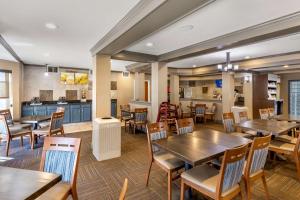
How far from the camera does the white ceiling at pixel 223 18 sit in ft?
7.32

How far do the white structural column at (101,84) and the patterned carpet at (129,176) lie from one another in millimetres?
1057

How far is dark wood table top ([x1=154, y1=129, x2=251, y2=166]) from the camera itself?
6.04ft

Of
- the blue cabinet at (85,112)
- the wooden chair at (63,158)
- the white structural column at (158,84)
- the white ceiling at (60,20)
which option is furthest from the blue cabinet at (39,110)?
the wooden chair at (63,158)

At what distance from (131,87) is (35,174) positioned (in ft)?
26.4

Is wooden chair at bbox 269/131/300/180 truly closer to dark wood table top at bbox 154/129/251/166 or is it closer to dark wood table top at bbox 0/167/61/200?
dark wood table top at bbox 154/129/251/166

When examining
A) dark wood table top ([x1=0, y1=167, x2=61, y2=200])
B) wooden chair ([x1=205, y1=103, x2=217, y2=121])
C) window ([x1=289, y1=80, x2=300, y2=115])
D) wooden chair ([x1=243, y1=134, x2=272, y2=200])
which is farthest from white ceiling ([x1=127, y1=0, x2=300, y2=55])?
window ([x1=289, y1=80, x2=300, y2=115])

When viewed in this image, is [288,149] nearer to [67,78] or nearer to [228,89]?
[228,89]

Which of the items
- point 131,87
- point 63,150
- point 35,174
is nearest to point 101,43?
point 63,150

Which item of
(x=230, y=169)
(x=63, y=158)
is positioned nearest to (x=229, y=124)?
(x=230, y=169)

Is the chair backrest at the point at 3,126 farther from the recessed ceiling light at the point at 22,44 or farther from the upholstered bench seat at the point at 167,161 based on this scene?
the upholstered bench seat at the point at 167,161

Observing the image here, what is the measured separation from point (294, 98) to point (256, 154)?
30.8 ft

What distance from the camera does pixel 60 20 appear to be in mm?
2662

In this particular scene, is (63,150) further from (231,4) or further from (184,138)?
(231,4)

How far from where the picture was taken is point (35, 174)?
144 cm
